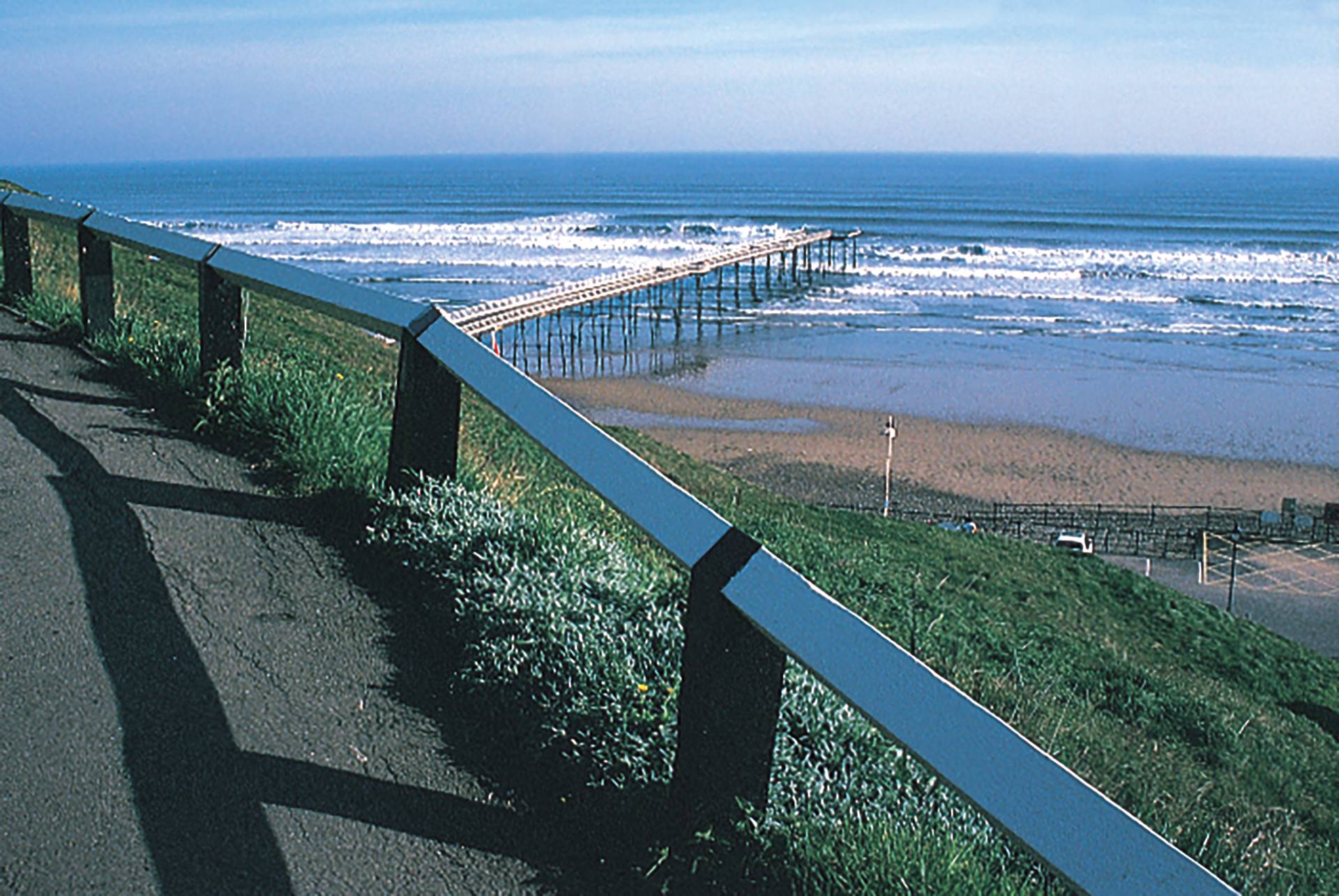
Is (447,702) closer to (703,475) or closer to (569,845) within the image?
(569,845)

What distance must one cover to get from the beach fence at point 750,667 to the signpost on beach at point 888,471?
742 inches

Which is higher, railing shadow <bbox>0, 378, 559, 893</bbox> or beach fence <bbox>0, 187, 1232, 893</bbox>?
beach fence <bbox>0, 187, 1232, 893</bbox>

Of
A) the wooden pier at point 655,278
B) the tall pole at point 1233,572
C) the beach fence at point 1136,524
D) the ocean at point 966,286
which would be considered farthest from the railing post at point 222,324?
the tall pole at point 1233,572

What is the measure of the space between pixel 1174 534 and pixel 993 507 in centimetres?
346

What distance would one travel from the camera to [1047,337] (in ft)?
134

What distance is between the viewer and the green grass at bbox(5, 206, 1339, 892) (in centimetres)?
272

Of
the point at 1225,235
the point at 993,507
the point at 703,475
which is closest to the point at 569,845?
the point at 703,475

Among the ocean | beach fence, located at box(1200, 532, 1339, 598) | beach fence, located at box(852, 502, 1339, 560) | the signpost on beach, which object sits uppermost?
the ocean

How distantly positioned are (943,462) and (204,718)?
24686 millimetres

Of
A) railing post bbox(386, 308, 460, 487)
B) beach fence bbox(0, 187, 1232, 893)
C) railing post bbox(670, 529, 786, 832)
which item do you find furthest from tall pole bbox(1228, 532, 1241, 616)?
railing post bbox(670, 529, 786, 832)

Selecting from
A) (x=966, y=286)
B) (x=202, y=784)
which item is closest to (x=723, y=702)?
(x=202, y=784)

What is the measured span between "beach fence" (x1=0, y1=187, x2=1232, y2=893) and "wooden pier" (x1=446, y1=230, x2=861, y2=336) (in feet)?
34.5

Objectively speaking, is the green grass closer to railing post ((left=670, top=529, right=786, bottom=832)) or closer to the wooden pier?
railing post ((left=670, top=529, right=786, bottom=832))

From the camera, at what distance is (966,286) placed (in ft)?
175
